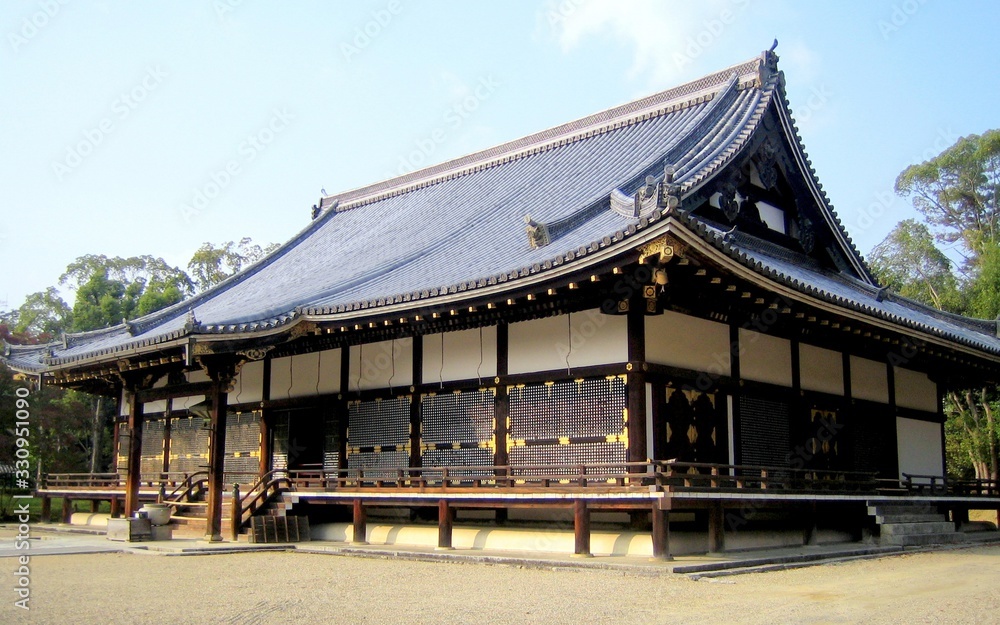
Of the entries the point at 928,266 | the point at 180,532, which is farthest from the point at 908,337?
the point at 928,266

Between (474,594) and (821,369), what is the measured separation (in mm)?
10923

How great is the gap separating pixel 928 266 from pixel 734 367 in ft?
120

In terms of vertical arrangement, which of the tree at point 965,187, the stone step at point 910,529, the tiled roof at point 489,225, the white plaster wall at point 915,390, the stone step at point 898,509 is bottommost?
the stone step at point 910,529

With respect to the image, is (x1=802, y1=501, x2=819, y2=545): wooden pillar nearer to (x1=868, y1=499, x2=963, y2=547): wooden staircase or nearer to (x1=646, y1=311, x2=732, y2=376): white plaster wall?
(x1=868, y1=499, x2=963, y2=547): wooden staircase

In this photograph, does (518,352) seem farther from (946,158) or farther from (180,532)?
(946,158)

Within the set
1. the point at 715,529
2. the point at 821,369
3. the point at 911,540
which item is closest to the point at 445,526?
the point at 715,529

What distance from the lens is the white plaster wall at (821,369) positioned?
18.1 m

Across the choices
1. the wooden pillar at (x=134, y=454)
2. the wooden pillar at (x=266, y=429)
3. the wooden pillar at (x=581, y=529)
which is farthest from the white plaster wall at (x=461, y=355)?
the wooden pillar at (x=134, y=454)

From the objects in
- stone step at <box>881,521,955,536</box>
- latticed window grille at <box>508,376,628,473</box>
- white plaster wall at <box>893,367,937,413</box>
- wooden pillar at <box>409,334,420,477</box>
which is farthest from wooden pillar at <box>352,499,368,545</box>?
white plaster wall at <box>893,367,937,413</box>

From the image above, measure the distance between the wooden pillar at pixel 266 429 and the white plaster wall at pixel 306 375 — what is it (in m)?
0.15

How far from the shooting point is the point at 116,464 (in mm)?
24969

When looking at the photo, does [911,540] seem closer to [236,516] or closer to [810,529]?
[810,529]

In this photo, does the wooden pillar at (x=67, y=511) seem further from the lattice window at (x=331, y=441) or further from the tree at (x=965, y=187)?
the tree at (x=965, y=187)

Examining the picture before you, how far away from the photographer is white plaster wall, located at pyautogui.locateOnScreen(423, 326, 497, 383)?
16.1m
